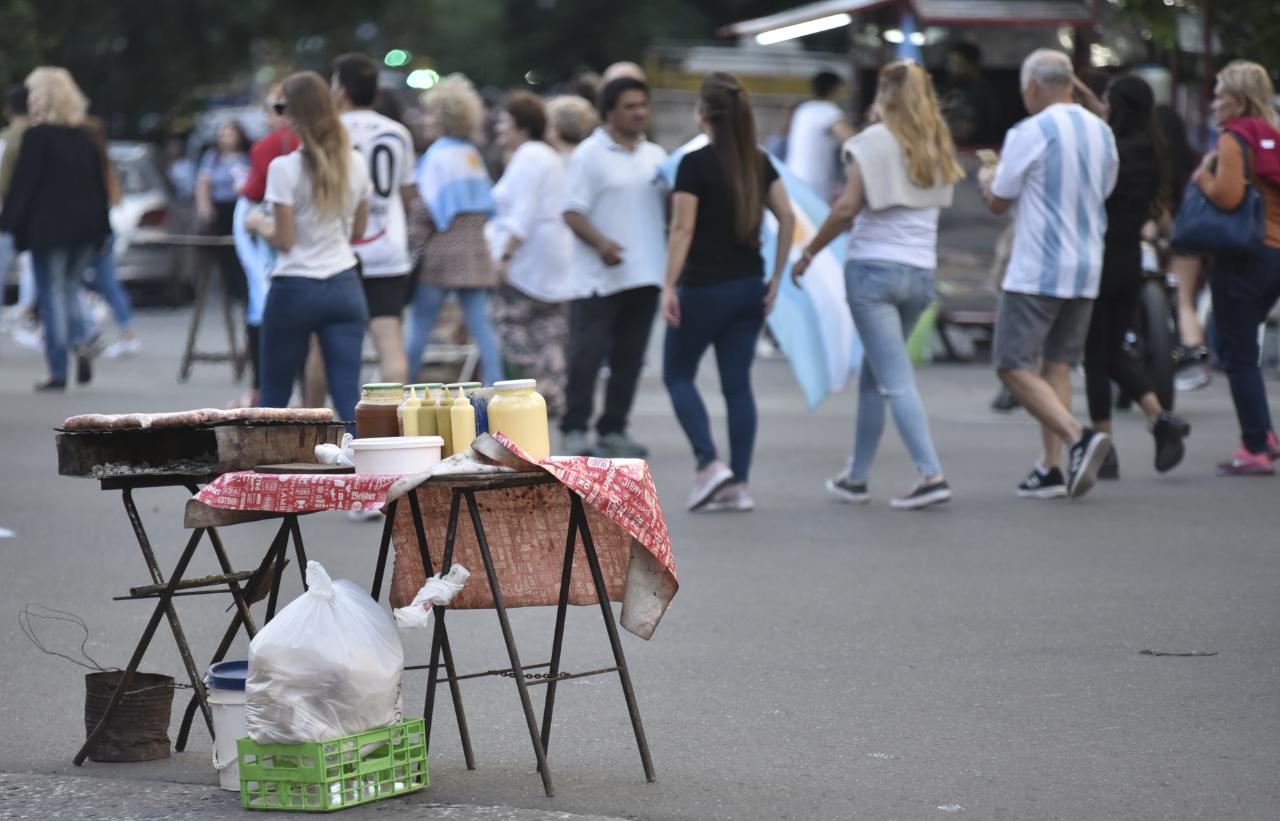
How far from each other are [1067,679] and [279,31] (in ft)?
98.6

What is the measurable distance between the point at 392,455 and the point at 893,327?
4892mm

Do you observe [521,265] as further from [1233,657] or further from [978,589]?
[1233,657]

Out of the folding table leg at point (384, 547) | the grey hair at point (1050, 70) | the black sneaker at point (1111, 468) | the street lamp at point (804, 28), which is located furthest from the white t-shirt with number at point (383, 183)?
the street lamp at point (804, 28)

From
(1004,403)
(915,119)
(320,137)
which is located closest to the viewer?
(320,137)

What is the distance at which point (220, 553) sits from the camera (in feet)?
17.2

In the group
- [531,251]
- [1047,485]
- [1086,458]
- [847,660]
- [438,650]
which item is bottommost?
[1047,485]

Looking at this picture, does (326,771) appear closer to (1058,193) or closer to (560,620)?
(560,620)

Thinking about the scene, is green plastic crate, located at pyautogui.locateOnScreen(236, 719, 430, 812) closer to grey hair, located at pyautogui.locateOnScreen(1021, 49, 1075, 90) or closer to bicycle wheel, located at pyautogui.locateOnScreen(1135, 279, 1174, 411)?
grey hair, located at pyautogui.locateOnScreen(1021, 49, 1075, 90)

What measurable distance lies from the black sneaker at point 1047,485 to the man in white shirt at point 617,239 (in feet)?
7.13

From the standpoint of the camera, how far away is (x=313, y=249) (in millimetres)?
8289

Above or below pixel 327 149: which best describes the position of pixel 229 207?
below

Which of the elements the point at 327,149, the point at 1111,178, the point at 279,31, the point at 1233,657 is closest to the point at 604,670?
the point at 1233,657

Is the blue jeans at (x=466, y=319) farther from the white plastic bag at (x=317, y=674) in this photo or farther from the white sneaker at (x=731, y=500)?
the white plastic bag at (x=317, y=674)

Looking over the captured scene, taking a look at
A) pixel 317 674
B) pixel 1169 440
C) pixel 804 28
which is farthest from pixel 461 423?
pixel 804 28
